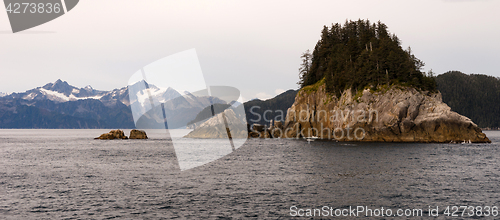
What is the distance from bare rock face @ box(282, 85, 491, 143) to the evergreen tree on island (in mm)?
4911

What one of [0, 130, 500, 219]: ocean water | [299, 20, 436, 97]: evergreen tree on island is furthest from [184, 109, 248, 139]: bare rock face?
[0, 130, 500, 219]: ocean water

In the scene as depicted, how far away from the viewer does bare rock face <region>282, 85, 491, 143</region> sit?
307 feet

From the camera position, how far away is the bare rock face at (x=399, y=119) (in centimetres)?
9356

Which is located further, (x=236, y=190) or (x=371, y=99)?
(x=371, y=99)

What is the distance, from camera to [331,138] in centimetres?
12319

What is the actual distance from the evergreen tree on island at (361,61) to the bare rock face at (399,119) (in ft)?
16.1

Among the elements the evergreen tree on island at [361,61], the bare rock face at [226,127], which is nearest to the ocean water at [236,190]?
the evergreen tree on island at [361,61]

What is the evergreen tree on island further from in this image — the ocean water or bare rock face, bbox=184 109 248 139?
the ocean water

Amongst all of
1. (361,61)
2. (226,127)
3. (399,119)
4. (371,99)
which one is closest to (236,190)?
(399,119)

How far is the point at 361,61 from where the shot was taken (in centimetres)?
11656

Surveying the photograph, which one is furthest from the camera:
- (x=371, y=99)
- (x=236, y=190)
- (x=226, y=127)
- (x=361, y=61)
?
(x=226, y=127)

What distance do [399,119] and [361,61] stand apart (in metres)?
29.2

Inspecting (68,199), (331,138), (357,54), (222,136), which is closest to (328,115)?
(331,138)

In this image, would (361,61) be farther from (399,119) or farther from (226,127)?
(226,127)
